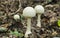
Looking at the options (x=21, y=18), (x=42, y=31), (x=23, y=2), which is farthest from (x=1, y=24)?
(x=23, y=2)

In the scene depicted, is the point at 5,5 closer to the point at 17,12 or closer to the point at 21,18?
the point at 17,12

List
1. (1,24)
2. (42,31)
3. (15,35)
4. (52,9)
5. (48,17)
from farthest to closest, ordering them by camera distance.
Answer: (52,9), (48,17), (1,24), (42,31), (15,35)

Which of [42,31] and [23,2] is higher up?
[23,2]

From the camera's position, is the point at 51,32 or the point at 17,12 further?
the point at 17,12

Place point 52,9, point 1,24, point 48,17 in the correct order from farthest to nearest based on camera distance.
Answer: point 52,9 → point 48,17 → point 1,24

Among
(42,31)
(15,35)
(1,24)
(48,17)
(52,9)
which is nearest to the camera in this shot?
(15,35)

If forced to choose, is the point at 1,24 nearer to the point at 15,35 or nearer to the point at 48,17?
the point at 15,35

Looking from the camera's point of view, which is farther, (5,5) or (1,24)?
(5,5)

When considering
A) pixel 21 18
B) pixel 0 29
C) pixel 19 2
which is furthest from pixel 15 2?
pixel 0 29

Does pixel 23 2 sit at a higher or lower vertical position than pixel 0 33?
higher
